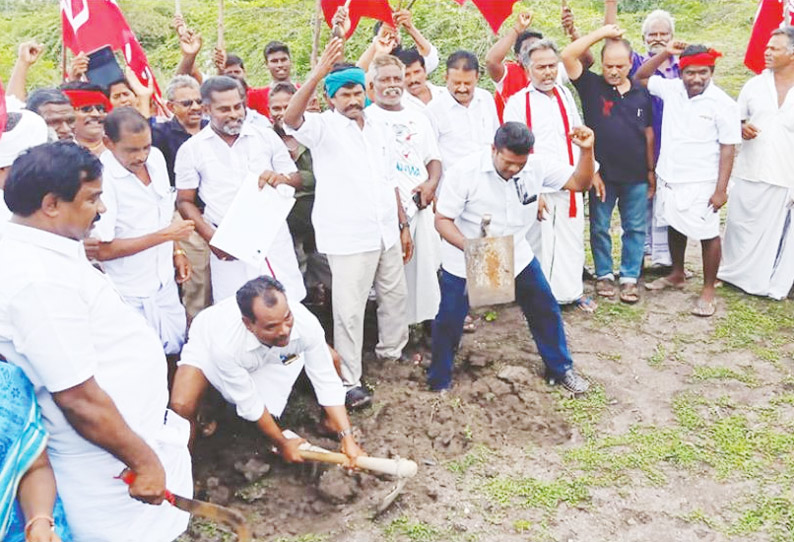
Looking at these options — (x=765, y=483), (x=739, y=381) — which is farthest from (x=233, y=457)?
(x=739, y=381)

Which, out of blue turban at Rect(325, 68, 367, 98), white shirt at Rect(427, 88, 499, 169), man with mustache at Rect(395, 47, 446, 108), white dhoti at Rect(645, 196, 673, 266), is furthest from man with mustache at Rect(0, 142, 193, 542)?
white dhoti at Rect(645, 196, 673, 266)

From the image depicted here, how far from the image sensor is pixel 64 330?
1974mm

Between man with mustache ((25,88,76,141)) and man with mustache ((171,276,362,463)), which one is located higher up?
man with mustache ((25,88,76,141))

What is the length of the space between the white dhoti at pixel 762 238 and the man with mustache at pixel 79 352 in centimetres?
483

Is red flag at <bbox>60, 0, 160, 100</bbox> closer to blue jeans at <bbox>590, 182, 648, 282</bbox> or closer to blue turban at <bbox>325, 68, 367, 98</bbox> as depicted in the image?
blue turban at <bbox>325, 68, 367, 98</bbox>

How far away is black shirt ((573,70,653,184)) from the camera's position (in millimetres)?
5512

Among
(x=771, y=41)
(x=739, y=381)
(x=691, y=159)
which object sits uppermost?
(x=771, y=41)

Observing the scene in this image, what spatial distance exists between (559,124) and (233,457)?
306 centimetres

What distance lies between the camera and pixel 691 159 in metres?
5.46

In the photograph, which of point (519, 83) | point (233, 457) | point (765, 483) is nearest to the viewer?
point (765, 483)

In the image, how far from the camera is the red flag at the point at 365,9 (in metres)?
5.34

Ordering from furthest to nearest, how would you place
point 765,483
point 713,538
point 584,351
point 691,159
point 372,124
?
point 691,159 → point 584,351 → point 372,124 → point 765,483 → point 713,538

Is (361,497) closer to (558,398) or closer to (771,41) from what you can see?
(558,398)

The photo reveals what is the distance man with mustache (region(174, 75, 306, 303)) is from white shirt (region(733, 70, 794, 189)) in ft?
11.5
